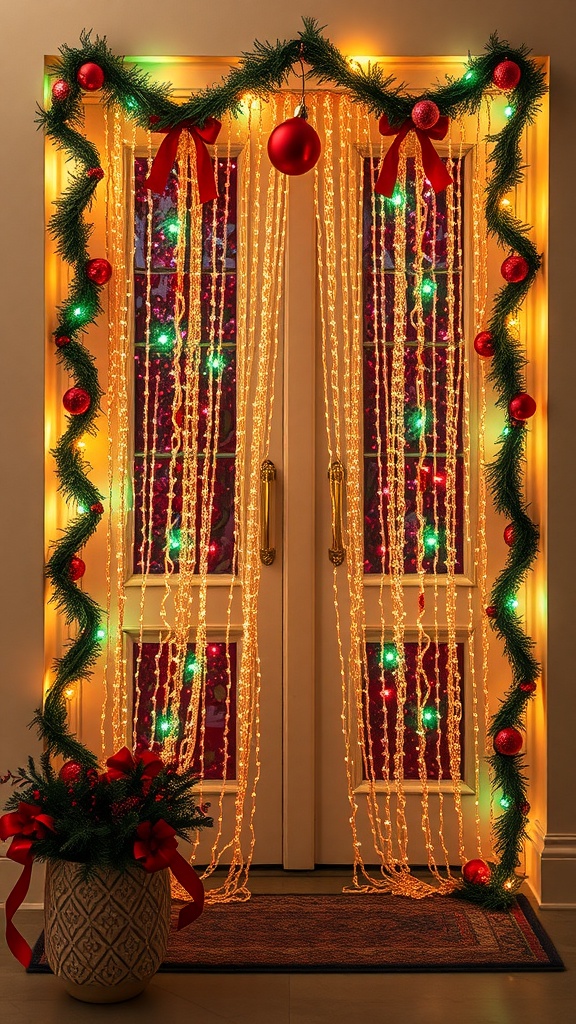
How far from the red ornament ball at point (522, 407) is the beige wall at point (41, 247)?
7 cm

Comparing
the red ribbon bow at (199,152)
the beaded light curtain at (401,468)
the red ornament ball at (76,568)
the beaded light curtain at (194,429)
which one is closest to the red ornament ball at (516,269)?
the beaded light curtain at (401,468)

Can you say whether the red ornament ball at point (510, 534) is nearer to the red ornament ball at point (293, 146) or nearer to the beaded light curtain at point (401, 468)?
the beaded light curtain at point (401, 468)

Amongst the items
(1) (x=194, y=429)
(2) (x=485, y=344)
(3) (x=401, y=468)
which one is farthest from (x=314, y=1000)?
(2) (x=485, y=344)

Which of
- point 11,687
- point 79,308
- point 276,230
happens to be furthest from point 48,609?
point 276,230

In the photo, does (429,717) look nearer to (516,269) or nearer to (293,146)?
(516,269)

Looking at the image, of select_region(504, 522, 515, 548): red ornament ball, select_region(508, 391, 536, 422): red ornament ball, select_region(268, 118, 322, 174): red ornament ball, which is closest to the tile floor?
select_region(504, 522, 515, 548): red ornament ball

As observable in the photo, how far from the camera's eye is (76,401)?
10.3 feet

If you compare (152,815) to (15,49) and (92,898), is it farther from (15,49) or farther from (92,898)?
(15,49)

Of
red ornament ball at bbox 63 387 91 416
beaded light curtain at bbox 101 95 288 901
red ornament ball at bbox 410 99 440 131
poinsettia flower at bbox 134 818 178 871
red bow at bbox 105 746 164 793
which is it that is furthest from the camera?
beaded light curtain at bbox 101 95 288 901

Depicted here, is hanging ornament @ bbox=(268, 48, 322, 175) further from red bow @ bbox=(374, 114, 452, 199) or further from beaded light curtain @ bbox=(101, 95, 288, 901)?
beaded light curtain @ bbox=(101, 95, 288, 901)

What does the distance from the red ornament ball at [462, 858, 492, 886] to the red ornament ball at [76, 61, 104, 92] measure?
2543 millimetres

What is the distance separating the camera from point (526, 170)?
3283 mm

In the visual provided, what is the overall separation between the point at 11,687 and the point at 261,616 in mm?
787

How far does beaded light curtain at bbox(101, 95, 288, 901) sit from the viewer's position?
3.29 meters
